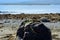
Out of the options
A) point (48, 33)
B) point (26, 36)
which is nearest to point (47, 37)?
point (48, 33)

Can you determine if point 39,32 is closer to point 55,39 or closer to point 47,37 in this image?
point 47,37

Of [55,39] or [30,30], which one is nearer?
[30,30]

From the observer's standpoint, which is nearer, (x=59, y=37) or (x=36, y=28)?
(x=36, y=28)

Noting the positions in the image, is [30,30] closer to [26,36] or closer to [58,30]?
[26,36]

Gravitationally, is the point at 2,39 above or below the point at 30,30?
below

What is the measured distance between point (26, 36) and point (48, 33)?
0.90 meters

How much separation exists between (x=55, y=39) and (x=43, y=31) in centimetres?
302

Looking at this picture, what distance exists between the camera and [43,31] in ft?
31.1

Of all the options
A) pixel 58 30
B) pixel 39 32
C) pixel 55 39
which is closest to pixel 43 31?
pixel 39 32

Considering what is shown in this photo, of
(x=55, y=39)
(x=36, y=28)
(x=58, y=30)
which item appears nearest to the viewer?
(x=36, y=28)

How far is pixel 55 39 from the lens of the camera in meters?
12.4

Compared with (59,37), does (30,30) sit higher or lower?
higher

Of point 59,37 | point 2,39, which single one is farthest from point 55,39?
point 2,39

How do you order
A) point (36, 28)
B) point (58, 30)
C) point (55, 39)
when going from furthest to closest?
point (58, 30), point (55, 39), point (36, 28)
